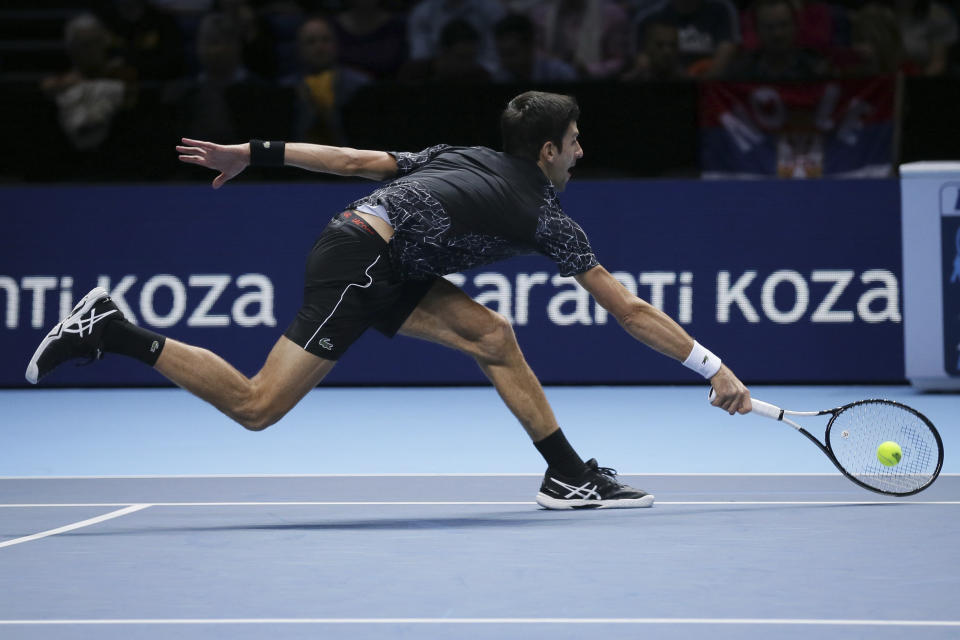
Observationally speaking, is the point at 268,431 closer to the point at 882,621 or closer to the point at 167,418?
the point at 167,418

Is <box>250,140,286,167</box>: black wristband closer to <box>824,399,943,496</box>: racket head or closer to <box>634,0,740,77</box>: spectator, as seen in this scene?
<box>824,399,943,496</box>: racket head

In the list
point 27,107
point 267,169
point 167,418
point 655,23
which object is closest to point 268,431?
point 167,418

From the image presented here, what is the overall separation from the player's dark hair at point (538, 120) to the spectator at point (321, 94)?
4799 mm

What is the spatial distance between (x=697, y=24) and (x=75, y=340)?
7099 millimetres

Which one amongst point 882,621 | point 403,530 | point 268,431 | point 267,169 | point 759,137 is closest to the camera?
point 882,621

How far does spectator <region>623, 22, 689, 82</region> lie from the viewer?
35.1ft

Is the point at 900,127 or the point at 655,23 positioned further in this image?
the point at 655,23

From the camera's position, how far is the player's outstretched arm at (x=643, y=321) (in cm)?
531

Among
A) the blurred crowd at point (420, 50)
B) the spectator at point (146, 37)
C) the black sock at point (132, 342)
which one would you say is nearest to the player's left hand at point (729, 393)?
the black sock at point (132, 342)

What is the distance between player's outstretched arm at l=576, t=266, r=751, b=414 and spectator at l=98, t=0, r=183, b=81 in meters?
7.01

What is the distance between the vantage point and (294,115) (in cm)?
1038

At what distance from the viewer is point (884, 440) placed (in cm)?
568

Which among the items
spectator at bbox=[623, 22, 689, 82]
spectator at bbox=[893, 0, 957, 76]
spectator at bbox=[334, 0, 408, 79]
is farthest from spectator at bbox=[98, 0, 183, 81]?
spectator at bbox=[893, 0, 957, 76]

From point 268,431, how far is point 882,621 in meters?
5.08
